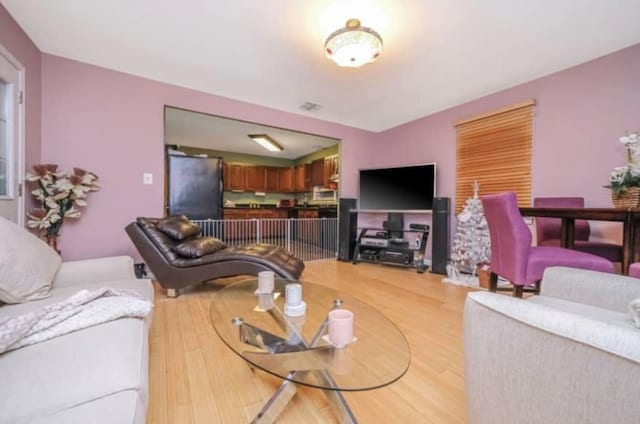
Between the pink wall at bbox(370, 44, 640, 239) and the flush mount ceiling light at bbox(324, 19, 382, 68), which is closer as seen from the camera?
the flush mount ceiling light at bbox(324, 19, 382, 68)

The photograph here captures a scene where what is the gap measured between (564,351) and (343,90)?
3.27 m

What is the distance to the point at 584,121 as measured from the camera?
2596 mm

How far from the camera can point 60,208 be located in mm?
2461

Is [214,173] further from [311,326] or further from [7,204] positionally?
[311,326]

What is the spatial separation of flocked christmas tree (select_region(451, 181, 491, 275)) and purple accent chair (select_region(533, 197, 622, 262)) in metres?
0.53

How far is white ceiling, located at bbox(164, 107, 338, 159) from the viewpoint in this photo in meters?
4.30

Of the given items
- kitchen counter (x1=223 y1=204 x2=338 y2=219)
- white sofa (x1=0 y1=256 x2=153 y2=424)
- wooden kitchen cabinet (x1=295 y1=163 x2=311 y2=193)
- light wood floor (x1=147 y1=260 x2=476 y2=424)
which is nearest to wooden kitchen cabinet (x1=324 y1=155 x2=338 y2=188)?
kitchen counter (x1=223 y1=204 x2=338 y2=219)

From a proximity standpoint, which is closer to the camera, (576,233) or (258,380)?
(258,380)

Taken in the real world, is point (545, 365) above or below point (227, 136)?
below

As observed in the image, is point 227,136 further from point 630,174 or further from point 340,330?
point 630,174

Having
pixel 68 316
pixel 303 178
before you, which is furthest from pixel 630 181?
pixel 303 178

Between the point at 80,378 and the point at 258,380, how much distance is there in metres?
0.82

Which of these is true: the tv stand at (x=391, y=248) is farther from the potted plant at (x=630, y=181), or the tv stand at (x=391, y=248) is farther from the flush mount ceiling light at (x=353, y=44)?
the flush mount ceiling light at (x=353, y=44)

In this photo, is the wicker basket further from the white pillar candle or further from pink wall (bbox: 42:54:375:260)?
pink wall (bbox: 42:54:375:260)
